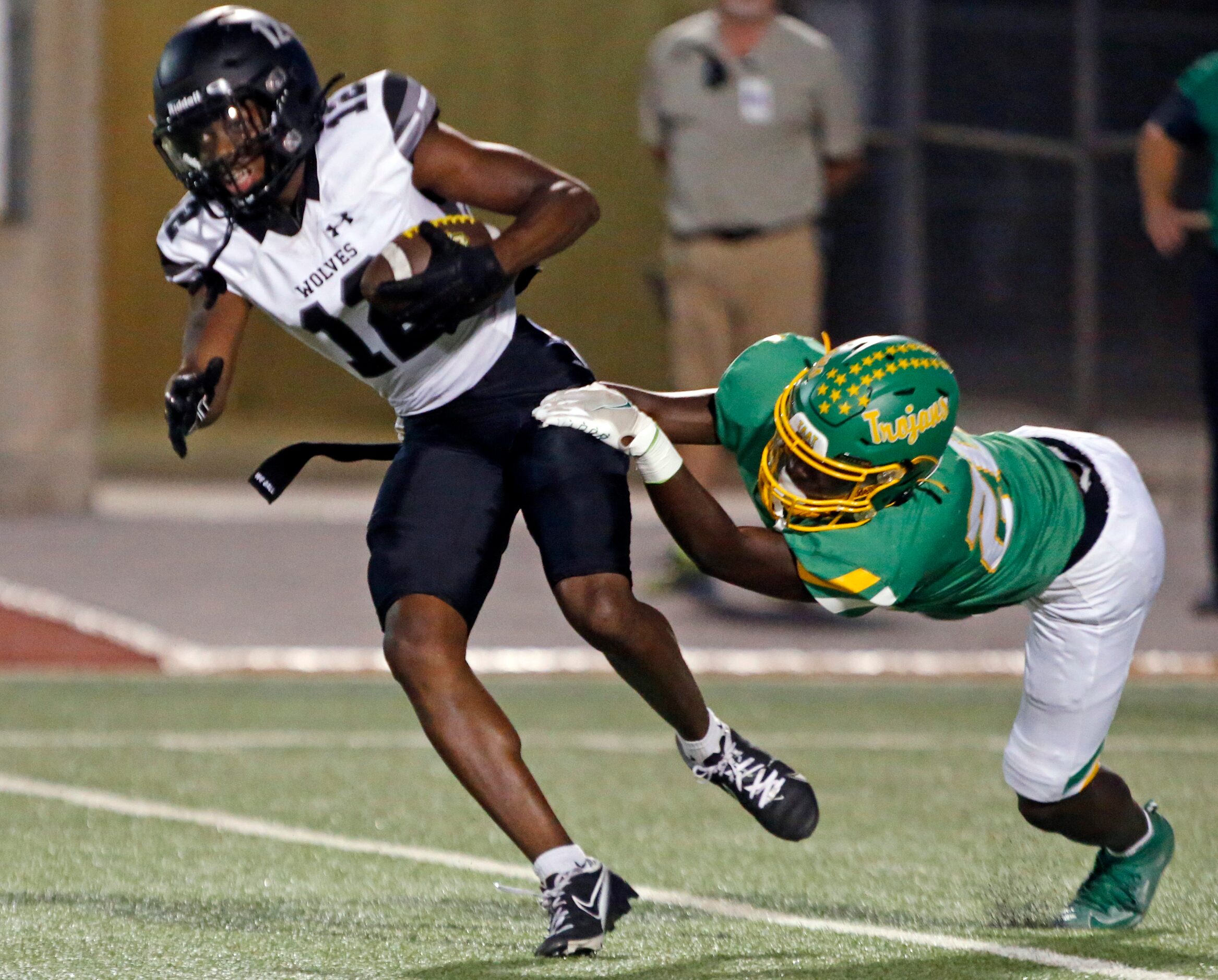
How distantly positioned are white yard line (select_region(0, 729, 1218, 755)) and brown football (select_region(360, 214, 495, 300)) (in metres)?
2.38

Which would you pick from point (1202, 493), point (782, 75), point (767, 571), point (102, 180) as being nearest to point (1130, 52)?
point (1202, 493)

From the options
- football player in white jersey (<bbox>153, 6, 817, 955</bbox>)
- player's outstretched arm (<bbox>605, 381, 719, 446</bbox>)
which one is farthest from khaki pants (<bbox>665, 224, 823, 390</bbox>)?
player's outstretched arm (<bbox>605, 381, 719, 446</bbox>)

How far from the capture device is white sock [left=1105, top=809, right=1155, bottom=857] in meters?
4.50

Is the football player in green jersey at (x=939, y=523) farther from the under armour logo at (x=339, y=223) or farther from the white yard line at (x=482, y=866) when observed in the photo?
the under armour logo at (x=339, y=223)

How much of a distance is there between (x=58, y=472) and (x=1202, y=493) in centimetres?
587

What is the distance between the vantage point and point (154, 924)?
4.34 meters

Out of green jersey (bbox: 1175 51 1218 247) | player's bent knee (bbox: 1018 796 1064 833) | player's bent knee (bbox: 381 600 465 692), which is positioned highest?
player's bent knee (bbox: 381 600 465 692)

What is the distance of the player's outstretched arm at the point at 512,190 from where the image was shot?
449 centimetres

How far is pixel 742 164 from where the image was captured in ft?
Result: 29.5

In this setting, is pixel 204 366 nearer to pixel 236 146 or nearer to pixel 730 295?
pixel 236 146

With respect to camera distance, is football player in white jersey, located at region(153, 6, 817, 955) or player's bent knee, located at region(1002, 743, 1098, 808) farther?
player's bent knee, located at region(1002, 743, 1098, 808)

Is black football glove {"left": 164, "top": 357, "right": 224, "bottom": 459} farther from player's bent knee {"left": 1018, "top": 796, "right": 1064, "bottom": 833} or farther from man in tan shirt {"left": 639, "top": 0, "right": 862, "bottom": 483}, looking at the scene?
man in tan shirt {"left": 639, "top": 0, "right": 862, "bottom": 483}

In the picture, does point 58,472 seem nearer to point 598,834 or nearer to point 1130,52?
point 598,834

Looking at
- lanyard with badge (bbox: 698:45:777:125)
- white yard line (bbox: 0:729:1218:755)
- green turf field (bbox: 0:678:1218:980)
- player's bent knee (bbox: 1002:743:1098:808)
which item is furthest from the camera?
lanyard with badge (bbox: 698:45:777:125)
